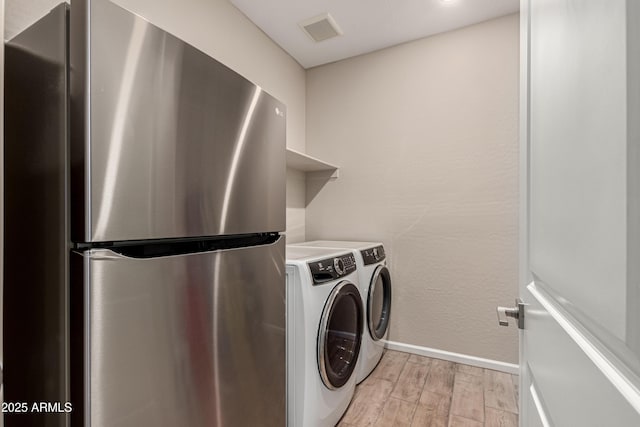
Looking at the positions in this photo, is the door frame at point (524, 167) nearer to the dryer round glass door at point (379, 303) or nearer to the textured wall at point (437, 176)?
the dryer round glass door at point (379, 303)

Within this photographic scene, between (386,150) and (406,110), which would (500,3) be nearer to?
(406,110)

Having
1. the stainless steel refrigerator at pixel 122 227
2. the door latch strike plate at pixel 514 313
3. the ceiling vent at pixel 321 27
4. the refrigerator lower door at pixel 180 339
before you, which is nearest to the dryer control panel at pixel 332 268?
the refrigerator lower door at pixel 180 339

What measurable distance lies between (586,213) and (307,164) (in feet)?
7.47

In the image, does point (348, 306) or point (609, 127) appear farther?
point (348, 306)

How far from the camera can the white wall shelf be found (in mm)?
2235

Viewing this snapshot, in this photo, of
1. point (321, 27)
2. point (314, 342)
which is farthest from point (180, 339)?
point (321, 27)

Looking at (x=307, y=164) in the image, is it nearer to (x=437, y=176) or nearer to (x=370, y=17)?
(x=437, y=176)

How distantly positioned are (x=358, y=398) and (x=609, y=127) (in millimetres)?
1976

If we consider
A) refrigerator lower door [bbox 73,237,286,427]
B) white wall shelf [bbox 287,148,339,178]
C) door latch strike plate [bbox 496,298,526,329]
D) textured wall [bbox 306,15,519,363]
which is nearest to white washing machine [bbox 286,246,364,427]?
refrigerator lower door [bbox 73,237,286,427]

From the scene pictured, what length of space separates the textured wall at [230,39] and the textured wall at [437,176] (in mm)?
A: 335

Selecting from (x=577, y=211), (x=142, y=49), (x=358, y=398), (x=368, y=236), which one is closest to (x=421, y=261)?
(x=368, y=236)

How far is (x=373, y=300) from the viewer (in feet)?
6.91

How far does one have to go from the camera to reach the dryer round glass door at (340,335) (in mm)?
1460

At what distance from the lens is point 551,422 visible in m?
0.55
